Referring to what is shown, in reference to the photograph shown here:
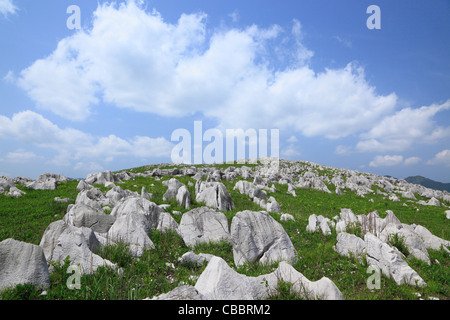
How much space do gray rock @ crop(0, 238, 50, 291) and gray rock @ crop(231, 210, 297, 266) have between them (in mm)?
6421

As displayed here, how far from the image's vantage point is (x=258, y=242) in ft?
31.5

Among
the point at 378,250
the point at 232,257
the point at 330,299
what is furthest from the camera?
the point at 232,257

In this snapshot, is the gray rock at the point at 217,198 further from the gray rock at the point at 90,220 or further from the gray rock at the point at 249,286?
the gray rock at the point at 249,286

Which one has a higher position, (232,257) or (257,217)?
(257,217)

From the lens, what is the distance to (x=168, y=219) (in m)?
12.1

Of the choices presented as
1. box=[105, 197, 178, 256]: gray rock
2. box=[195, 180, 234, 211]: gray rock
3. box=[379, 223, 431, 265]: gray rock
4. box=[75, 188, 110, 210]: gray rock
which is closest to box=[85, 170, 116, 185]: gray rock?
box=[75, 188, 110, 210]: gray rock

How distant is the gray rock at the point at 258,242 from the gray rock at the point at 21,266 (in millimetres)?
6421

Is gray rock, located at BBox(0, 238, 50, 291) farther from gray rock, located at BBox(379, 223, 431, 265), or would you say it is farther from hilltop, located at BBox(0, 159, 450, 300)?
gray rock, located at BBox(379, 223, 431, 265)

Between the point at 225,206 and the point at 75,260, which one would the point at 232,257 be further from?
the point at 225,206

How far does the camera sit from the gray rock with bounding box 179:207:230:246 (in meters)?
10.9

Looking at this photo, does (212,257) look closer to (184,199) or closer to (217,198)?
(184,199)

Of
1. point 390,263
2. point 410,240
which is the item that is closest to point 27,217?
point 390,263
